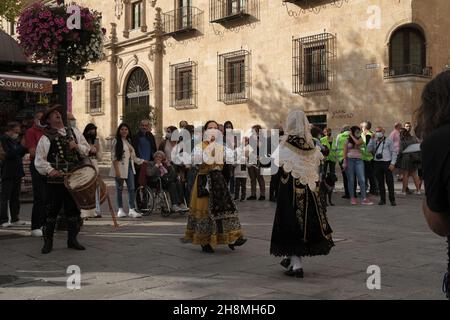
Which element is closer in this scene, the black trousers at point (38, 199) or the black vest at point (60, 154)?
the black vest at point (60, 154)

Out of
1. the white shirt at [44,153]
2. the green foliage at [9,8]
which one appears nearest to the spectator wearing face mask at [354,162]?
the white shirt at [44,153]

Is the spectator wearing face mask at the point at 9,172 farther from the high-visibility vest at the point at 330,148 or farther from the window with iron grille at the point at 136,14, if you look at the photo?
the window with iron grille at the point at 136,14

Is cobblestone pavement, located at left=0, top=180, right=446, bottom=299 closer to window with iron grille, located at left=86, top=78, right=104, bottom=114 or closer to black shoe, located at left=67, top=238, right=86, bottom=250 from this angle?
black shoe, located at left=67, top=238, right=86, bottom=250

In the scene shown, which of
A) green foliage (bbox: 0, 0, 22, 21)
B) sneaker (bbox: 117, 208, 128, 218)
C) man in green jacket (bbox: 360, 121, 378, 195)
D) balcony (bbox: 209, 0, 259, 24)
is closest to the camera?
sneaker (bbox: 117, 208, 128, 218)

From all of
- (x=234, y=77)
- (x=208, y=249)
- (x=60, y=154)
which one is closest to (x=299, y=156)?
(x=208, y=249)

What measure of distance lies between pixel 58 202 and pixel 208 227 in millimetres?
2002

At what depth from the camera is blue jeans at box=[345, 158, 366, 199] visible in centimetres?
1272

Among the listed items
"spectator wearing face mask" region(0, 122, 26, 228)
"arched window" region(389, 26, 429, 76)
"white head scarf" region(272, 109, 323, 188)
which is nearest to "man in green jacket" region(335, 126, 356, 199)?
"arched window" region(389, 26, 429, 76)

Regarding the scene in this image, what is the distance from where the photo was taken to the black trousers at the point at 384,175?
12289 millimetres

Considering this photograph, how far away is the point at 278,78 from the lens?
71.8 ft

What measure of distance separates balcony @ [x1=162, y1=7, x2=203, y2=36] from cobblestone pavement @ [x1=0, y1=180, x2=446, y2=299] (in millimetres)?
17002

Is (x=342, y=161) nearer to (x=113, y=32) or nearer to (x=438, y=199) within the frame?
(x=438, y=199)

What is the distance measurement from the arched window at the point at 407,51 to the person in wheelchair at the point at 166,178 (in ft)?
33.4

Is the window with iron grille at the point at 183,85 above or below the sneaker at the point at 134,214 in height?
above
